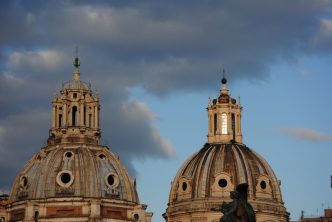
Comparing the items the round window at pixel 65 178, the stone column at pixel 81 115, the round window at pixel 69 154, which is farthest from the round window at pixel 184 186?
the round window at pixel 65 178

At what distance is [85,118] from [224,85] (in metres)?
23.5

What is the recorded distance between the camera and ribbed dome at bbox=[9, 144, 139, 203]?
4839 inches

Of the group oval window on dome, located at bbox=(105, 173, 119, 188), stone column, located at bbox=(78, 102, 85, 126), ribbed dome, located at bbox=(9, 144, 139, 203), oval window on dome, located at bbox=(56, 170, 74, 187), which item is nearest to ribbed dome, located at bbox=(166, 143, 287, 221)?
ribbed dome, located at bbox=(9, 144, 139, 203)

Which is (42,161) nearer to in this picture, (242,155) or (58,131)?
(58,131)

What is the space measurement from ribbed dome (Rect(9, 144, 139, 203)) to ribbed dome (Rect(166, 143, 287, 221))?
27.0 ft

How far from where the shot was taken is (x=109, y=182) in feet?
410

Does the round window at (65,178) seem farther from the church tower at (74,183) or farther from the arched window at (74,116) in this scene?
the arched window at (74,116)

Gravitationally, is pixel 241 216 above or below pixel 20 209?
below

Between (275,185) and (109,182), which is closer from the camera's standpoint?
(109,182)

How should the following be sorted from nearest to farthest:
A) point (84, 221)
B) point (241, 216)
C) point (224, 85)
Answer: point (241, 216) → point (84, 221) → point (224, 85)

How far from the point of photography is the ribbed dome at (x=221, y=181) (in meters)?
130

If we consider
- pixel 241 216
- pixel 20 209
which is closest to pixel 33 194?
pixel 20 209

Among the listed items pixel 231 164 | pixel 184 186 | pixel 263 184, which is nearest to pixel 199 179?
pixel 184 186

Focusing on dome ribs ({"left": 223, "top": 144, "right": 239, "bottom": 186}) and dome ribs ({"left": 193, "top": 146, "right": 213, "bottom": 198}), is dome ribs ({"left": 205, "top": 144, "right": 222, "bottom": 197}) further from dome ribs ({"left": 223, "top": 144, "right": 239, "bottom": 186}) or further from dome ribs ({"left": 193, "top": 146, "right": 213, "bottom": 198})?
dome ribs ({"left": 223, "top": 144, "right": 239, "bottom": 186})
